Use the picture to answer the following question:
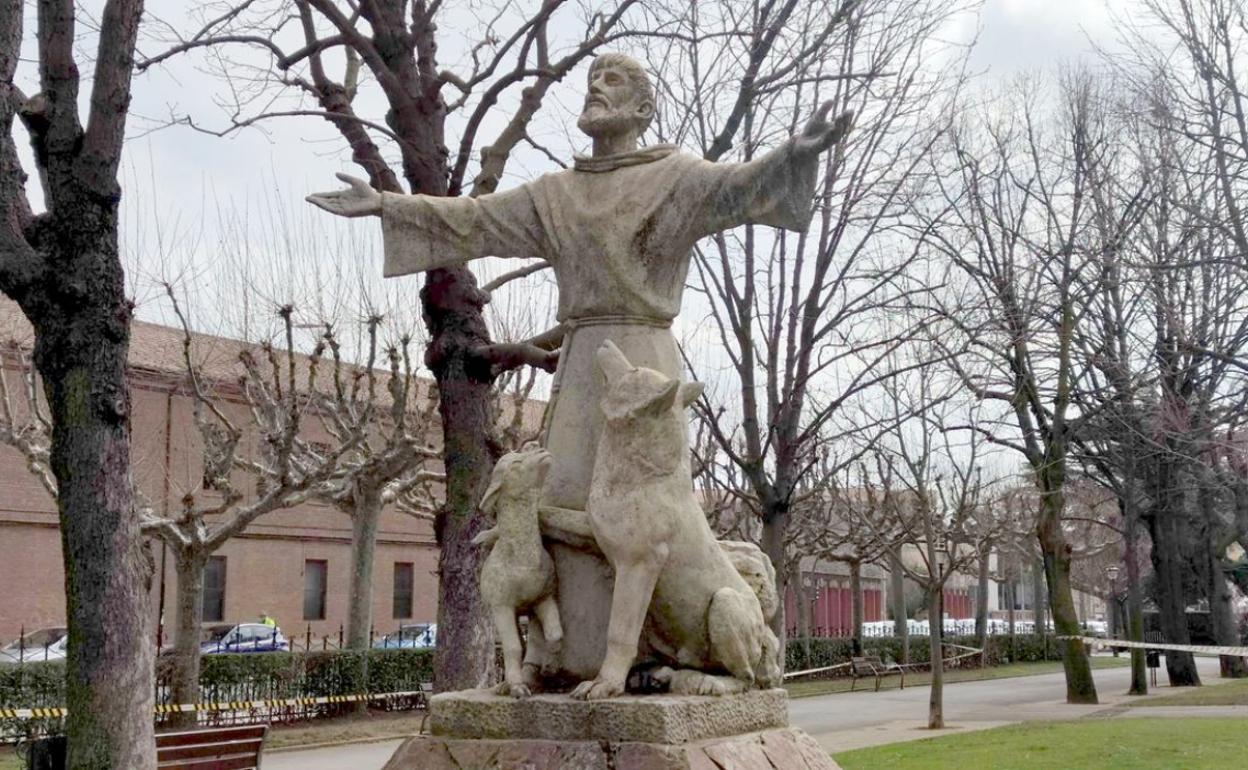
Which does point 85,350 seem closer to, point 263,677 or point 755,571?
point 755,571

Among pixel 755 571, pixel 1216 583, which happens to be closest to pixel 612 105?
pixel 755 571

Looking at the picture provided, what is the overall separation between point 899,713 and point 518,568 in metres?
18.4

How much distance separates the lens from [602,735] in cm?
461

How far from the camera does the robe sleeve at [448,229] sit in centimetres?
547

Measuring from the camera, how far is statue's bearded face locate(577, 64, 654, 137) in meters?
5.45

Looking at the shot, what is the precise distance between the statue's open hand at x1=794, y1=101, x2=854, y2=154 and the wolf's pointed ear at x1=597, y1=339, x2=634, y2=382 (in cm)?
102

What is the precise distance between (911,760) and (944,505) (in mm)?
16053

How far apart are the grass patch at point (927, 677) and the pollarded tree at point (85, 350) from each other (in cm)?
1959

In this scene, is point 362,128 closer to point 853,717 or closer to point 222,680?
point 222,680

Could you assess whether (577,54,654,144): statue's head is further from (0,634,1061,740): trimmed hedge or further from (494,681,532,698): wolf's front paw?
(0,634,1061,740): trimmed hedge

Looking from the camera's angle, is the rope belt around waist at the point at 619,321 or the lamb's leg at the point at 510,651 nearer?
the lamb's leg at the point at 510,651

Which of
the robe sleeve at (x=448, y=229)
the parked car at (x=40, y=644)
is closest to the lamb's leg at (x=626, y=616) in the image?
the robe sleeve at (x=448, y=229)

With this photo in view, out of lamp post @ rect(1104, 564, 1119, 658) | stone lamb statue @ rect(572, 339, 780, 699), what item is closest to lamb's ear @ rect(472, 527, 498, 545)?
stone lamb statue @ rect(572, 339, 780, 699)

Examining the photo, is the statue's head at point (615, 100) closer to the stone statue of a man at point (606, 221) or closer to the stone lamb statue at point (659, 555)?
the stone statue of a man at point (606, 221)
